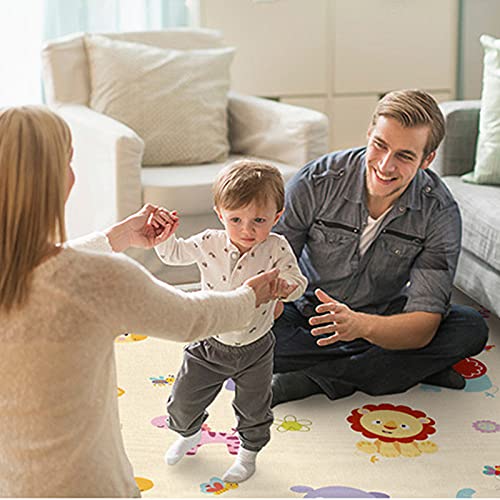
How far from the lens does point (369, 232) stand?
2291 mm

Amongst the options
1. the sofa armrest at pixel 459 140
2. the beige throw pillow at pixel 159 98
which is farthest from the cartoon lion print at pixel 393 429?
the beige throw pillow at pixel 159 98

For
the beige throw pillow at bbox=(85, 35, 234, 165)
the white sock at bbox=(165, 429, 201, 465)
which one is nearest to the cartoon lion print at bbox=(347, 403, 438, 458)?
the white sock at bbox=(165, 429, 201, 465)

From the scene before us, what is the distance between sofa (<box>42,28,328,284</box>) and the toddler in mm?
1130

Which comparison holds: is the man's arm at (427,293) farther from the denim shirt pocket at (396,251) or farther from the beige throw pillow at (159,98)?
the beige throw pillow at (159,98)

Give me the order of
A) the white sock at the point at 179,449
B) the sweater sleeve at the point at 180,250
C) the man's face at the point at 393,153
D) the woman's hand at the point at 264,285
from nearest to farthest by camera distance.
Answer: the woman's hand at the point at 264,285
the sweater sleeve at the point at 180,250
the white sock at the point at 179,449
the man's face at the point at 393,153

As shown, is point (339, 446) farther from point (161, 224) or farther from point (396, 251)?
point (161, 224)

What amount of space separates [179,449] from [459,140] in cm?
Answer: 162

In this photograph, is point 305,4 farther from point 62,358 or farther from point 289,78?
point 62,358

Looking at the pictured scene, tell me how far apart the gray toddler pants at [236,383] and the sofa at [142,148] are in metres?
1.16

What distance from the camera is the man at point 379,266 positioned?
221 cm

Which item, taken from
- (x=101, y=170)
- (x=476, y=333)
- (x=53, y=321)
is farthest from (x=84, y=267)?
(x=101, y=170)

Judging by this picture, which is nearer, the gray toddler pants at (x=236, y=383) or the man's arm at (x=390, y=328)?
the gray toddler pants at (x=236, y=383)

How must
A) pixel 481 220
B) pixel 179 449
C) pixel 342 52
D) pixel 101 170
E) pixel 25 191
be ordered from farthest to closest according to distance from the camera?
pixel 342 52, pixel 101 170, pixel 481 220, pixel 179 449, pixel 25 191

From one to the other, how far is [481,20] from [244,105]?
4.48 feet
